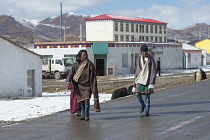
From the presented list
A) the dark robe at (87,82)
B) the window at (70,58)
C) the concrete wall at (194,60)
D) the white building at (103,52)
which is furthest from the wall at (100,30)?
the dark robe at (87,82)

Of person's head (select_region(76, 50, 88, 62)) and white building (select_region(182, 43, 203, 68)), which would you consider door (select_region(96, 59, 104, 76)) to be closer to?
white building (select_region(182, 43, 203, 68))

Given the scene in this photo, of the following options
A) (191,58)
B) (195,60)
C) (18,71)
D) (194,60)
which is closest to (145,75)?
(18,71)

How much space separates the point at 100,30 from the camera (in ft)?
244

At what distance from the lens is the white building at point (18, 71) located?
22.0 metres

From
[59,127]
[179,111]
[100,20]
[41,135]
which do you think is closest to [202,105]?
[179,111]

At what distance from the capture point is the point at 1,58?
22.0 meters

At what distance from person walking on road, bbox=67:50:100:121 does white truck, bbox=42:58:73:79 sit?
36113 millimetres

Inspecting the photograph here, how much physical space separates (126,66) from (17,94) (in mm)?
34523

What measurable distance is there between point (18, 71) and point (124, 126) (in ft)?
42.6

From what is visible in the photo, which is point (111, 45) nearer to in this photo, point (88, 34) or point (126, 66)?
point (126, 66)

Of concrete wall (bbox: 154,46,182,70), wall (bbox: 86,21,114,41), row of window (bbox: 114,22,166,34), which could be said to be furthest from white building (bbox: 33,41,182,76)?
row of window (bbox: 114,22,166,34)

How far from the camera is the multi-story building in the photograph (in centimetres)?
7194

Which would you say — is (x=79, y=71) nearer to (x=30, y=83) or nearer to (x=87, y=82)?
(x=87, y=82)

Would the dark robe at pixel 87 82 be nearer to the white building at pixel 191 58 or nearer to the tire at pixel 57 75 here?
the tire at pixel 57 75
